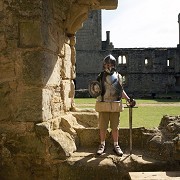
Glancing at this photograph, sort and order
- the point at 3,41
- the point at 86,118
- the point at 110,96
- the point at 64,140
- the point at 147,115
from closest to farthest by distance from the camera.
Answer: the point at 3,41 < the point at 64,140 < the point at 110,96 < the point at 86,118 < the point at 147,115

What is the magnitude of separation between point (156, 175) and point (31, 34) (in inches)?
99.4

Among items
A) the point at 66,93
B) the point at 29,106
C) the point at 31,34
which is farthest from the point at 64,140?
the point at 31,34

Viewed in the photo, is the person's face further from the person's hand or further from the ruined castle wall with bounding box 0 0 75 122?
the ruined castle wall with bounding box 0 0 75 122

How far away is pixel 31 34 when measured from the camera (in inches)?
173

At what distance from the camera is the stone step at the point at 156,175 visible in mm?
3916

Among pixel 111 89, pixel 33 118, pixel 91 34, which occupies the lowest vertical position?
pixel 33 118

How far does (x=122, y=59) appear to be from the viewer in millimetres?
35844

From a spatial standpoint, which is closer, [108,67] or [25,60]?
[25,60]

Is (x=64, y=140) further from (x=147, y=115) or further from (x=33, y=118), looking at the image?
(x=147, y=115)

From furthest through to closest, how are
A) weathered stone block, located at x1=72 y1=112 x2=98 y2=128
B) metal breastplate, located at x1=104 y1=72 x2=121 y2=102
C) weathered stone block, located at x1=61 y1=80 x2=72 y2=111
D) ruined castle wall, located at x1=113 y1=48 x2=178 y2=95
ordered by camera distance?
ruined castle wall, located at x1=113 y1=48 x2=178 y2=95, weathered stone block, located at x1=72 y1=112 x2=98 y2=128, weathered stone block, located at x1=61 y1=80 x2=72 y2=111, metal breastplate, located at x1=104 y1=72 x2=121 y2=102

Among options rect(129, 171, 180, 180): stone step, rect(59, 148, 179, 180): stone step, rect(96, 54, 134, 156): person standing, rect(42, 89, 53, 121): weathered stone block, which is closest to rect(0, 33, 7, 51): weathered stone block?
rect(42, 89, 53, 121): weathered stone block

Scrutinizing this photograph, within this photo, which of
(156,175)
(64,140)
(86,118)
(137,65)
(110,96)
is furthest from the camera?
(137,65)

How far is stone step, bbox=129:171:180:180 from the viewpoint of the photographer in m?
3.92

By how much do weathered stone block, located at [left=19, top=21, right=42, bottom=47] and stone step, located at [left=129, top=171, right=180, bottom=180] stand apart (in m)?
2.19
